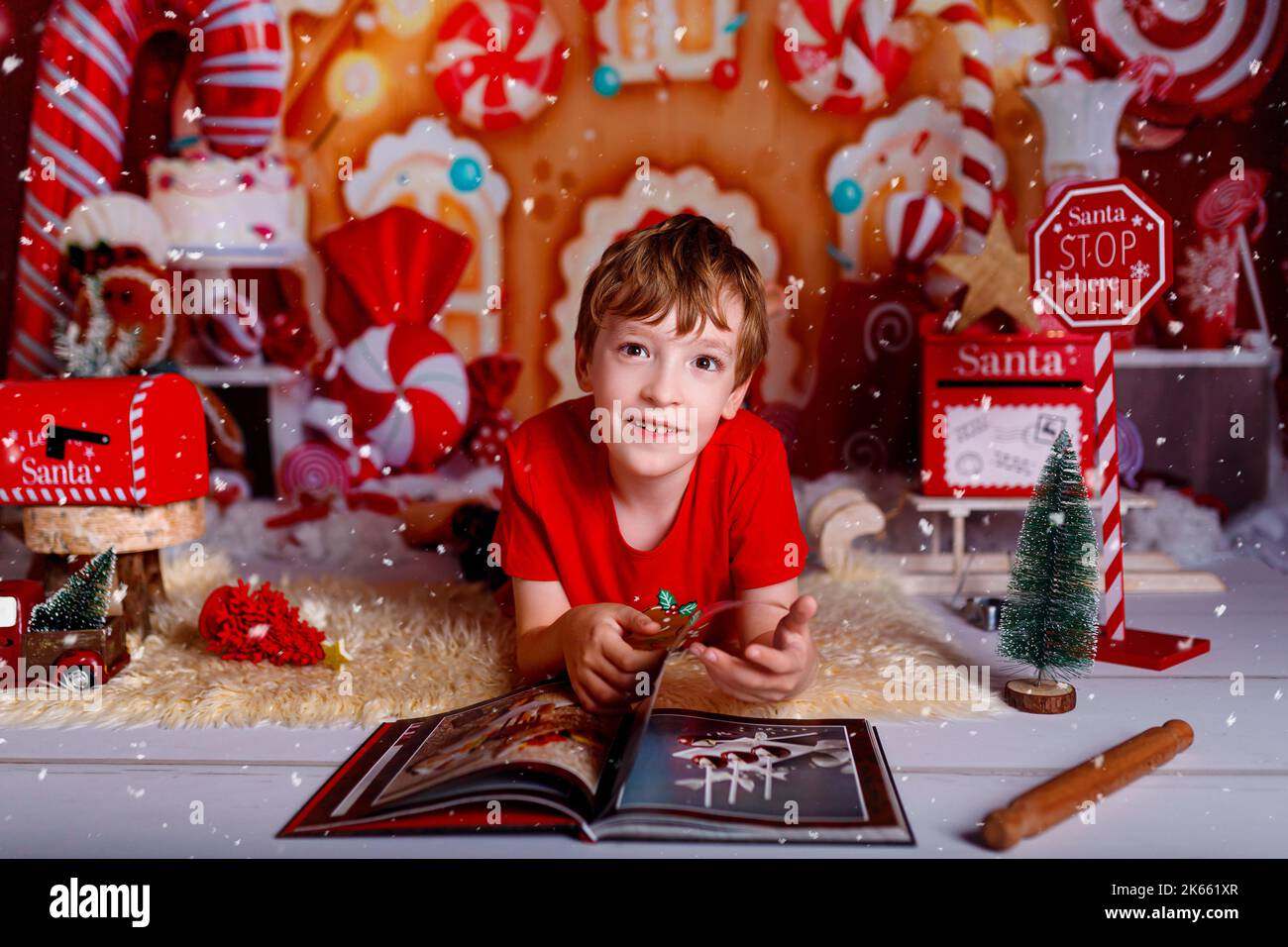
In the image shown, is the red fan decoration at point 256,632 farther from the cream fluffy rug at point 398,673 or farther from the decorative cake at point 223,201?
the decorative cake at point 223,201

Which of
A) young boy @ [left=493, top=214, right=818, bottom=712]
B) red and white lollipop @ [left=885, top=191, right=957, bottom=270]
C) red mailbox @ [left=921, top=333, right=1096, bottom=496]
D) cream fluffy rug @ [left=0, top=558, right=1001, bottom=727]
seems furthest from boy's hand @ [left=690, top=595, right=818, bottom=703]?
red and white lollipop @ [left=885, top=191, right=957, bottom=270]

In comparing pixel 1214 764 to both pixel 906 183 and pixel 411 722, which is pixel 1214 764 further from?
pixel 906 183

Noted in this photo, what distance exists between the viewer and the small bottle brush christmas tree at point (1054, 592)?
4.48ft

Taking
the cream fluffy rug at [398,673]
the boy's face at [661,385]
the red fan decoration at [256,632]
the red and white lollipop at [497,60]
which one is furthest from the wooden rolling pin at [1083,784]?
the red and white lollipop at [497,60]

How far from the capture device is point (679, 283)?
1.29 metres

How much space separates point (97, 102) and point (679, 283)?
169 centimetres

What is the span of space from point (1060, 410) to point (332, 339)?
1537 mm

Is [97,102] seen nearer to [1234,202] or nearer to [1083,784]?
[1083,784]

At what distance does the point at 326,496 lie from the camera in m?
2.42


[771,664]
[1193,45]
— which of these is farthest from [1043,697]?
[1193,45]

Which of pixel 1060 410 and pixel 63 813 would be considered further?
pixel 1060 410

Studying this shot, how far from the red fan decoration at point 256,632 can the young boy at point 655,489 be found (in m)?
0.34

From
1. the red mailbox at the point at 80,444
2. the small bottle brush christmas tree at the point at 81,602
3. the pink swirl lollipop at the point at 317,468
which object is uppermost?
the red mailbox at the point at 80,444
